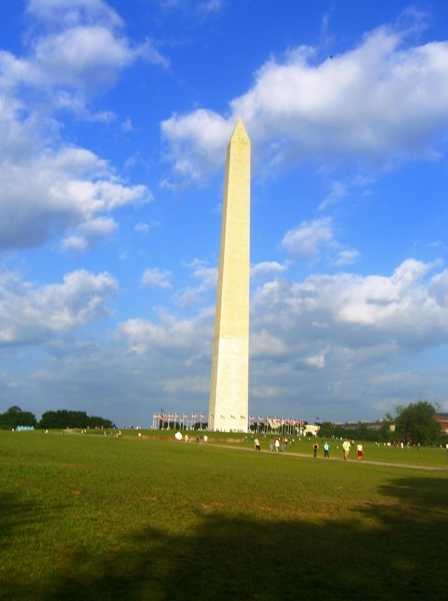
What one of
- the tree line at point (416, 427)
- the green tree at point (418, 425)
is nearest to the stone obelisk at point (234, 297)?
the tree line at point (416, 427)

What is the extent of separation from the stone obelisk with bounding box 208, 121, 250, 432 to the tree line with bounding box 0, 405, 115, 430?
39.8m

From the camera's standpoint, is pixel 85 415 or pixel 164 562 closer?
pixel 164 562

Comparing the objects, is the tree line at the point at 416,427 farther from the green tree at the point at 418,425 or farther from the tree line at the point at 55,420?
the tree line at the point at 55,420

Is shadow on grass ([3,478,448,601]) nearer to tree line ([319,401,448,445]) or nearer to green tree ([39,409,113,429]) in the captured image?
tree line ([319,401,448,445])

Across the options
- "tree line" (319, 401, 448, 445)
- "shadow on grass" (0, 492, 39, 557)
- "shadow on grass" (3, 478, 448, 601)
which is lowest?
"shadow on grass" (3, 478, 448, 601)

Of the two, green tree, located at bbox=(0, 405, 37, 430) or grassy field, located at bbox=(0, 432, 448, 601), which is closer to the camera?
grassy field, located at bbox=(0, 432, 448, 601)

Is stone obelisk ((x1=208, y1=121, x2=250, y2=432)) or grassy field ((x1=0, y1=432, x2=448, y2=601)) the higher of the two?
stone obelisk ((x1=208, y1=121, x2=250, y2=432))

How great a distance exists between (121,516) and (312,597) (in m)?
4.54

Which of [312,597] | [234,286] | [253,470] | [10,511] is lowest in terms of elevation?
[312,597]

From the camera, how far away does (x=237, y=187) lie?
61.3 metres

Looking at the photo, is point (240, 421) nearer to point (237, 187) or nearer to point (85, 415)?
point (237, 187)

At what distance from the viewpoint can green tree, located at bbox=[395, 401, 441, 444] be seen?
299ft

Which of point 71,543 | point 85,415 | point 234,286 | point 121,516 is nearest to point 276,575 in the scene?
point 71,543

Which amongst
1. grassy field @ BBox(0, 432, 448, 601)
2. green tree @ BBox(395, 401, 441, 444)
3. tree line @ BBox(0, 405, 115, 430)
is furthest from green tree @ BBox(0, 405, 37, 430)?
grassy field @ BBox(0, 432, 448, 601)
